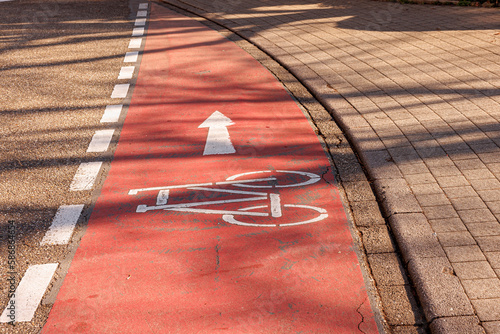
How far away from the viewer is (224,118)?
635 cm

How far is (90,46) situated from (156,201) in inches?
254

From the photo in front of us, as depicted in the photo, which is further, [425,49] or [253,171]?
[425,49]

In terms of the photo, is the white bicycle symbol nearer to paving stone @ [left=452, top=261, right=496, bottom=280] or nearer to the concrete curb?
the concrete curb

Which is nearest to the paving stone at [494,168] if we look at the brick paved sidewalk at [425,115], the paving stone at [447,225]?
the brick paved sidewalk at [425,115]

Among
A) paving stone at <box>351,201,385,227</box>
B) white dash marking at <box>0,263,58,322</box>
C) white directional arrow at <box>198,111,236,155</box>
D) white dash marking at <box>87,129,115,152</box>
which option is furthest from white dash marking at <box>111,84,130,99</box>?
paving stone at <box>351,201,385,227</box>

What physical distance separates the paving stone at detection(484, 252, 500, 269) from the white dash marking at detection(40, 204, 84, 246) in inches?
133

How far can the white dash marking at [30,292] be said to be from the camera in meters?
3.31

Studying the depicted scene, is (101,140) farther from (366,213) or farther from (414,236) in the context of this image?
(414,236)

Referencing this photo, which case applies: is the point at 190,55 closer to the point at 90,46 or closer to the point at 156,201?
the point at 90,46

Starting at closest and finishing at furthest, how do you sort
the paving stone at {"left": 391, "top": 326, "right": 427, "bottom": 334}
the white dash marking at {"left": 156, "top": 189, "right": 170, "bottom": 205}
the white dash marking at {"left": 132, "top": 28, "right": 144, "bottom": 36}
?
the paving stone at {"left": 391, "top": 326, "right": 427, "bottom": 334} → the white dash marking at {"left": 156, "top": 189, "right": 170, "bottom": 205} → the white dash marking at {"left": 132, "top": 28, "right": 144, "bottom": 36}

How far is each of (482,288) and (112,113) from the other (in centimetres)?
510

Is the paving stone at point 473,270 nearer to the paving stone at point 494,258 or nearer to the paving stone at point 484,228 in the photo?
the paving stone at point 494,258

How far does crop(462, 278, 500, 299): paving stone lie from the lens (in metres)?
3.22

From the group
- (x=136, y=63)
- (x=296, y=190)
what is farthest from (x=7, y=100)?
(x=296, y=190)
